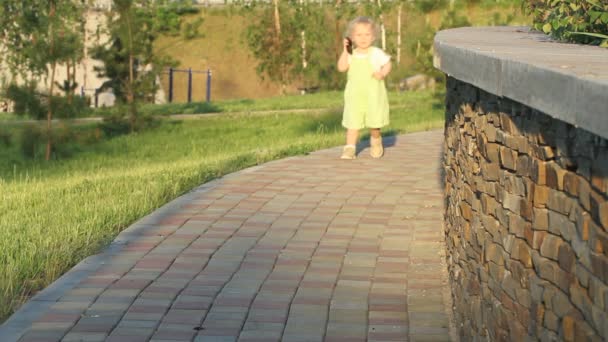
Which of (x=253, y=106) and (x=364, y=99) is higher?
(x=364, y=99)

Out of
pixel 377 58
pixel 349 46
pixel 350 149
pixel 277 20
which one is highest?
pixel 277 20

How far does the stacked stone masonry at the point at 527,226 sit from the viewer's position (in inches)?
117

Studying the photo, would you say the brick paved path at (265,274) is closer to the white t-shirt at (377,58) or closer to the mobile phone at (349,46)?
the white t-shirt at (377,58)

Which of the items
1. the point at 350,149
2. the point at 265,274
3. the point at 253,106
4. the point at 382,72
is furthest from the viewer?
the point at 253,106

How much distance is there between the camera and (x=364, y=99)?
1188 centimetres

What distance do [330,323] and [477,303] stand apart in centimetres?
89

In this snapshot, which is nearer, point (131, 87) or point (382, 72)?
point (382, 72)

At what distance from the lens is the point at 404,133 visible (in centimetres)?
1491

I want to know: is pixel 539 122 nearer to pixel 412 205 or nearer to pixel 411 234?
pixel 411 234

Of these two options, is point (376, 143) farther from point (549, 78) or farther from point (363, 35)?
point (549, 78)

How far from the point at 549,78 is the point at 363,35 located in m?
8.48

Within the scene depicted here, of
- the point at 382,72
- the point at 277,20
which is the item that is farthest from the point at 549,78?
the point at 277,20

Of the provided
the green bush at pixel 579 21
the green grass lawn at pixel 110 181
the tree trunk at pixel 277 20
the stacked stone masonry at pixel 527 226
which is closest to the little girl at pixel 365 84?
the green grass lawn at pixel 110 181

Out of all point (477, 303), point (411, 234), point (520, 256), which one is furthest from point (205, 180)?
point (520, 256)
